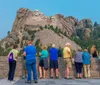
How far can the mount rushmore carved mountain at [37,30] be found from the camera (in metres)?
82.6

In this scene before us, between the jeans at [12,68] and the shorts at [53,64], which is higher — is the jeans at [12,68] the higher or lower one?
the lower one

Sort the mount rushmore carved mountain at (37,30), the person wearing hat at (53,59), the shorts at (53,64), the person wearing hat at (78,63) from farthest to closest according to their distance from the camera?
the mount rushmore carved mountain at (37,30), the person wearing hat at (78,63), the shorts at (53,64), the person wearing hat at (53,59)

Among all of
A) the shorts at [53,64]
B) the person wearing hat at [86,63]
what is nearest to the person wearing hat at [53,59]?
the shorts at [53,64]

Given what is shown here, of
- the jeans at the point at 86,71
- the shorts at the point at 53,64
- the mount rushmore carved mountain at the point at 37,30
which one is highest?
the mount rushmore carved mountain at the point at 37,30

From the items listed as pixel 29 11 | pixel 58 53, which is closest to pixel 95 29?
pixel 29 11

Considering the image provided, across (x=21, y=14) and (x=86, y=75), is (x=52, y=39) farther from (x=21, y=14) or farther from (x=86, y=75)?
(x=86, y=75)

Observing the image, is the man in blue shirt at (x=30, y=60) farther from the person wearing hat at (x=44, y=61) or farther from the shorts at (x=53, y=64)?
the shorts at (x=53, y=64)

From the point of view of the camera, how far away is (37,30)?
89.7 metres

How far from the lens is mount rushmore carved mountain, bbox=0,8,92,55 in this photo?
82.6 meters

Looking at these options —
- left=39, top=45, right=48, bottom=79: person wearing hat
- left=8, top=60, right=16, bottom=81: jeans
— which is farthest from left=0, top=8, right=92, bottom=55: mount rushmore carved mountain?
left=8, top=60, right=16, bottom=81: jeans

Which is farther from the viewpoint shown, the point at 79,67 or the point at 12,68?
the point at 79,67

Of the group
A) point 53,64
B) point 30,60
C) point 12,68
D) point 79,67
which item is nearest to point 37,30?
point 79,67

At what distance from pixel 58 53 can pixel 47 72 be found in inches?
45.6

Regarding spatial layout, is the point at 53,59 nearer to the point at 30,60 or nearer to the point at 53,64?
the point at 53,64
